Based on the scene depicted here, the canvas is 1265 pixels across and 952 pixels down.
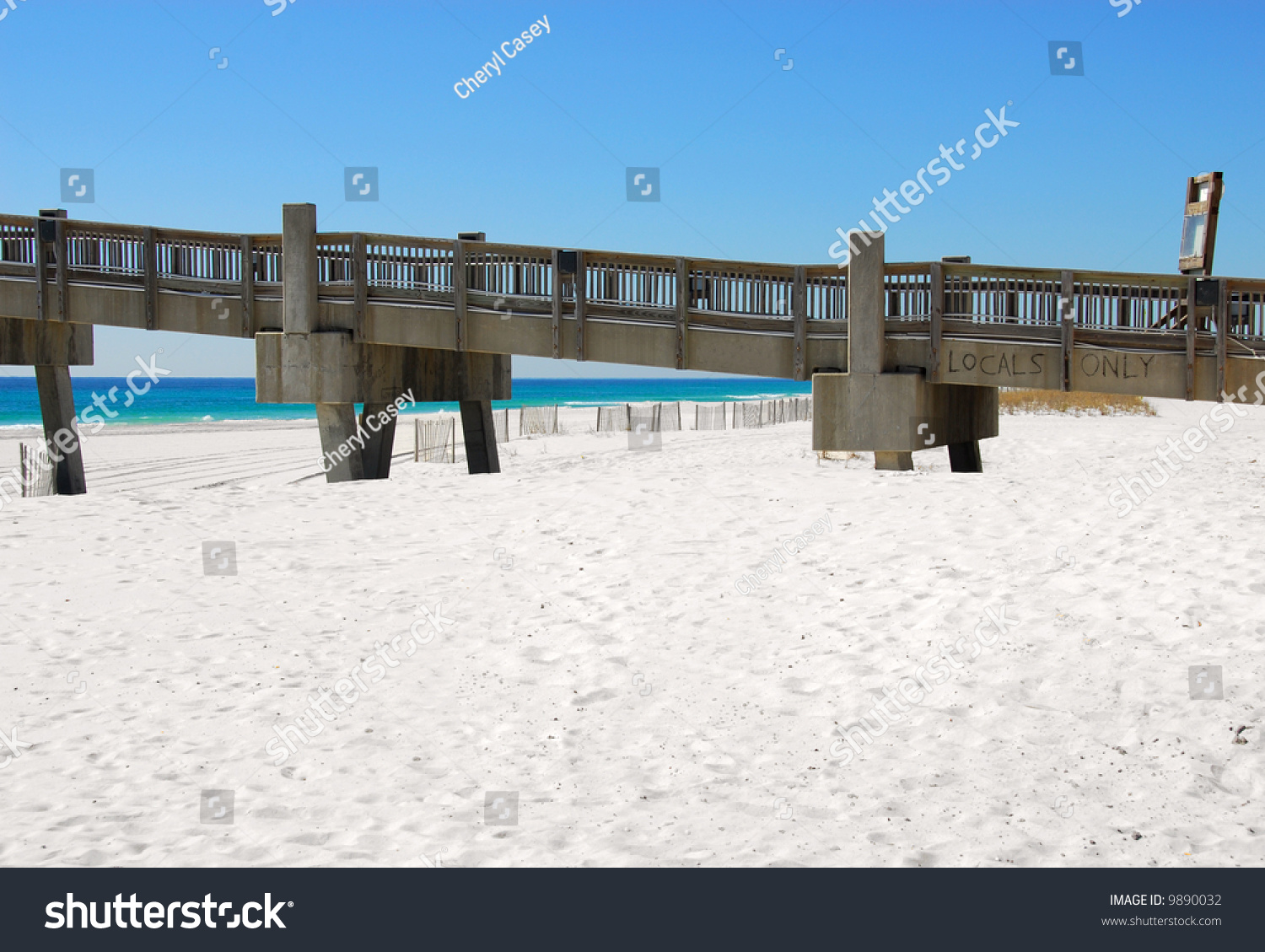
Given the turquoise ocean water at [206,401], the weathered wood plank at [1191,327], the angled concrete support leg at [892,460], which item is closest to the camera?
the weathered wood plank at [1191,327]

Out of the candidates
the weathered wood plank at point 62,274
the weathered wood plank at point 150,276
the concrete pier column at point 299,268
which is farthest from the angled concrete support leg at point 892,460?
the weathered wood plank at point 62,274

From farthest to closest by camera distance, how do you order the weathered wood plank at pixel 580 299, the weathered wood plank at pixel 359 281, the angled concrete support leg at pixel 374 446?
the angled concrete support leg at pixel 374 446 → the weathered wood plank at pixel 359 281 → the weathered wood plank at pixel 580 299

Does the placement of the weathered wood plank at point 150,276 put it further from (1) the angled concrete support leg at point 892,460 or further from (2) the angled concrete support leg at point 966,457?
(2) the angled concrete support leg at point 966,457


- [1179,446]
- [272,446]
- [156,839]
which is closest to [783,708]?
[156,839]

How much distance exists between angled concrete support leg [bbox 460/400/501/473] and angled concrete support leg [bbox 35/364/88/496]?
24.8 feet

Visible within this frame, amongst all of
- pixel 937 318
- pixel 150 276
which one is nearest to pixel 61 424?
pixel 150 276

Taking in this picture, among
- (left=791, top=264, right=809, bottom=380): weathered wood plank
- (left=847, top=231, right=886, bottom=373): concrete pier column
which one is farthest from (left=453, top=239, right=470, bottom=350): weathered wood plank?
(left=847, top=231, right=886, bottom=373): concrete pier column

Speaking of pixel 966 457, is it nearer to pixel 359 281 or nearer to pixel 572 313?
pixel 572 313

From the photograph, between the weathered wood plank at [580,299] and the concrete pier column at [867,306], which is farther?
the weathered wood plank at [580,299]

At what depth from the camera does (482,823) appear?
5703mm

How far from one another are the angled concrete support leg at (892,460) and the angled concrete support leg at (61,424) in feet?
50.6

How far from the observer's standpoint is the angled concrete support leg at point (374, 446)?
58.4ft

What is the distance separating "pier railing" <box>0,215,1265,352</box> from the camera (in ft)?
46.3

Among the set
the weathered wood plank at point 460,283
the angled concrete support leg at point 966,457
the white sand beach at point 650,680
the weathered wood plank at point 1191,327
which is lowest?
the white sand beach at point 650,680
